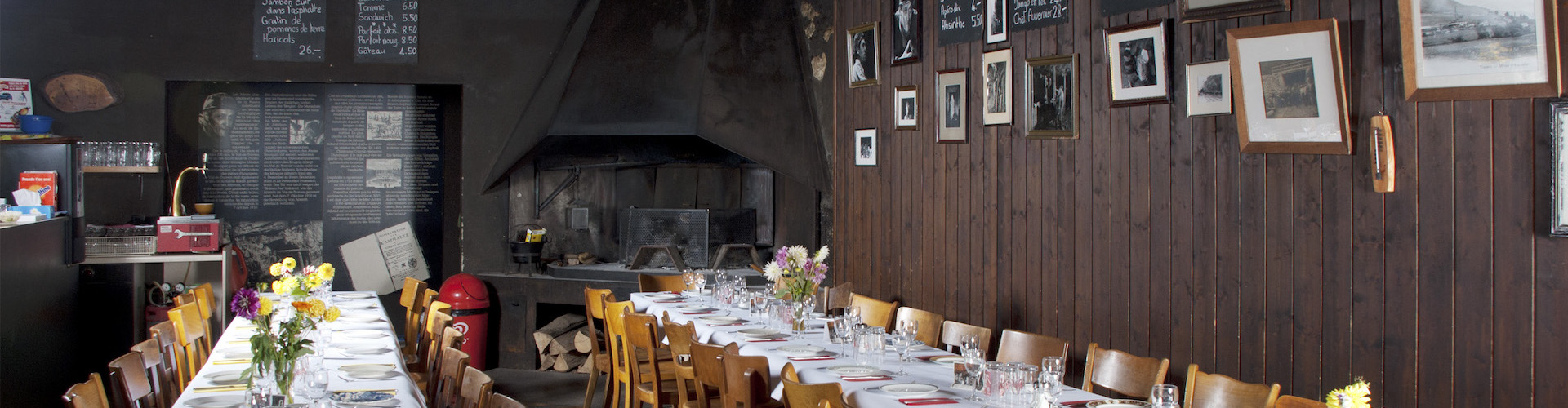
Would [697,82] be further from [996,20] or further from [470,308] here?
[996,20]

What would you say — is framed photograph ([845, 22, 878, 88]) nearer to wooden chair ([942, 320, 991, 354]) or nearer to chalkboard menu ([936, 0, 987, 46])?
chalkboard menu ([936, 0, 987, 46])

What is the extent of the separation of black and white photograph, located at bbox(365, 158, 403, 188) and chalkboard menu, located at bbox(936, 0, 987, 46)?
14.6 feet

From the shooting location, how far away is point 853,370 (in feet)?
12.9

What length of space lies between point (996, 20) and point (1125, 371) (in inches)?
81.4

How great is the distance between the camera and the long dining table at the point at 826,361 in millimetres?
3479

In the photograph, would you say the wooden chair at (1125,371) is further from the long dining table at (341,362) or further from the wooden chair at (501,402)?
the long dining table at (341,362)

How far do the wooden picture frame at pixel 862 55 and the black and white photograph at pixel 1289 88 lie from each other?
291 centimetres

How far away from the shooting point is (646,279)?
7121mm

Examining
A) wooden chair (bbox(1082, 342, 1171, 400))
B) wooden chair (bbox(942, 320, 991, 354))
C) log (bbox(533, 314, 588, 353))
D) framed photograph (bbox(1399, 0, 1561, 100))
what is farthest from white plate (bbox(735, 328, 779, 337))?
log (bbox(533, 314, 588, 353))

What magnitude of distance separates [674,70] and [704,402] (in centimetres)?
336

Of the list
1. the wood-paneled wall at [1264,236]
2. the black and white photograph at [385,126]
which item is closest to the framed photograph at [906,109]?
the wood-paneled wall at [1264,236]

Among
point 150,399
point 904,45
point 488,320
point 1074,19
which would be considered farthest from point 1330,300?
point 488,320

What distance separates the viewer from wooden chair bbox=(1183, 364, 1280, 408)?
3010mm

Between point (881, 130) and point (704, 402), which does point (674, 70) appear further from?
point (704, 402)
